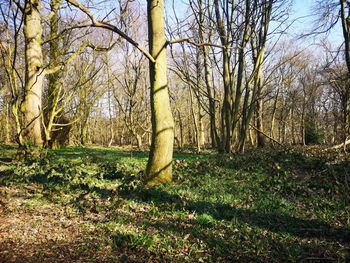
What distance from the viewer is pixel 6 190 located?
229 inches

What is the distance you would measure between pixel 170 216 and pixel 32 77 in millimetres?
7304

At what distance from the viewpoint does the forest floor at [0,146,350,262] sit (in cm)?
373

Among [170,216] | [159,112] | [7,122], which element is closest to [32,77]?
[159,112]

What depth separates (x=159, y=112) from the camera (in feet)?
23.3

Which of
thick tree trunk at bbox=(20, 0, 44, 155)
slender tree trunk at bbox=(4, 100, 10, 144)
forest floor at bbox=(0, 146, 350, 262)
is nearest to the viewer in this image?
forest floor at bbox=(0, 146, 350, 262)

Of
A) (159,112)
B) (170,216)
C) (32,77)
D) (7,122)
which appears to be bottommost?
(170,216)

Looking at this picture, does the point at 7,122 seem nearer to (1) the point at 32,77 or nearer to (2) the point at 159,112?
(1) the point at 32,77

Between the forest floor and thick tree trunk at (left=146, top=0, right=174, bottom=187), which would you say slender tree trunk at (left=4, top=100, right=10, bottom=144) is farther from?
thick tree trunk at (left=146, top=0, right=174, bottom=187)

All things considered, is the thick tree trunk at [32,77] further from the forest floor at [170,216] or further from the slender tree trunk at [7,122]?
the slender tree trunk at [7,122]

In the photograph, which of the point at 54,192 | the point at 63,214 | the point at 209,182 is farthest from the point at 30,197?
the point at 209,182

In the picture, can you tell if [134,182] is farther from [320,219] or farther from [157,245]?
[320,219]

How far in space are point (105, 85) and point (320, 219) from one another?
22924 mm

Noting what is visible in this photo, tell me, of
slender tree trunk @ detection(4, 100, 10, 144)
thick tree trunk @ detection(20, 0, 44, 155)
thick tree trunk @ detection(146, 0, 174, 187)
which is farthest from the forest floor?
slender tree trunk @ detection(4, 100, 10, 144)

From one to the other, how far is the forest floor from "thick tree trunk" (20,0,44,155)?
166 cm
